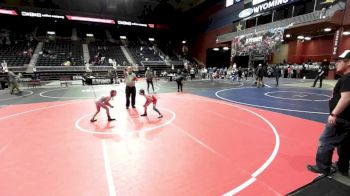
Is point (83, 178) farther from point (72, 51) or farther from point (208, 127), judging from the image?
point (72, 51)

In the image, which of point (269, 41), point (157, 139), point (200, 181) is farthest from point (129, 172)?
point (269, 41)

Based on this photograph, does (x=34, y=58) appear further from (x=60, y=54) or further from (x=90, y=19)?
(x=90, y=19)

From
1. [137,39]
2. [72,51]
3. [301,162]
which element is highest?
[137,39]

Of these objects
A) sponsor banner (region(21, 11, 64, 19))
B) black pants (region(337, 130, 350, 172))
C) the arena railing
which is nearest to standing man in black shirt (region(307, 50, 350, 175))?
black pants (region(337, 130, 350, 172))

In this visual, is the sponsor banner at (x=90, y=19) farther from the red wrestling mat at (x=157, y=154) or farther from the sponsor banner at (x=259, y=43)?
the red wrestling mat at (x=157, y=154)

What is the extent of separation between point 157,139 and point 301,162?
10.1ft

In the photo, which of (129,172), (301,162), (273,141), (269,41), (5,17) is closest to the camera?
(129,172)

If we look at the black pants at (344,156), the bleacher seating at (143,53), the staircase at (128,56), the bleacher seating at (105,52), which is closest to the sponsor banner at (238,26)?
the bleacher seating at (143,53)

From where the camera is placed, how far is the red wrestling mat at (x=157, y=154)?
3.28 meters

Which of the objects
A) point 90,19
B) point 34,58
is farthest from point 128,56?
point 34,58

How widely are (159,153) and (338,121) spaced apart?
3.12 m

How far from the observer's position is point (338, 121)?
3.13 metres

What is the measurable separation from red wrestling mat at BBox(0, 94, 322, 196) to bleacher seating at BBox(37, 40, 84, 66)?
2194cm

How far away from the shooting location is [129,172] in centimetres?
369
